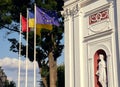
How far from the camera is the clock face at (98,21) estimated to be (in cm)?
1784

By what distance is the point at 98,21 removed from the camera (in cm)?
1827

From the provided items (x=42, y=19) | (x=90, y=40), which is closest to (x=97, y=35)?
(x=90, y=40)

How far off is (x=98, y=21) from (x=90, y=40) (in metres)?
1.19

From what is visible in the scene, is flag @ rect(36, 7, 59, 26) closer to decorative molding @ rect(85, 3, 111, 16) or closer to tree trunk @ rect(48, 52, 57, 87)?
decorative molding @ rect(85, 3, 111, 16)

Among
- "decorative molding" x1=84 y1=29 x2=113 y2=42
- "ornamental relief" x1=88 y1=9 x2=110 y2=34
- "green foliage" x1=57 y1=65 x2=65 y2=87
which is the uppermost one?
"ornamental relief" x1=88 y1=9 x2=110 y2=34

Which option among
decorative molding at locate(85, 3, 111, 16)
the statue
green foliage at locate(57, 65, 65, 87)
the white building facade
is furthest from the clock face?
green foliage at locate(57, 65, 65, 87)

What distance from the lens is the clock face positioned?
17844 millimetres

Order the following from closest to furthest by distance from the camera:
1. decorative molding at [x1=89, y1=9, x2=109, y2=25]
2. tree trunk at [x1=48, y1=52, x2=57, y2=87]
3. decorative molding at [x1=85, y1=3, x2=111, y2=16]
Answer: decorative molding at [x1=85, y1=3, x2=111, y2=16] → decorative molding at [x1=89, y1=9, x2=109, y2=25] → tree trunk at [x1=48, y1=52, x2=57, y2=87]

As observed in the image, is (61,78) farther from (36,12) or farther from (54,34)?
(36,12)

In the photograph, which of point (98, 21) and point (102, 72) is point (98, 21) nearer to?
point (98, 21)

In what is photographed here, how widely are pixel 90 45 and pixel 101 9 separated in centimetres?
212

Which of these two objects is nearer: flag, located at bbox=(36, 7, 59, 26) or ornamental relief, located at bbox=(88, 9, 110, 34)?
ornamental relief, located at bbox=(88, 9, 110, 34)

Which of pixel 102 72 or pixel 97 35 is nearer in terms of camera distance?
pixel 102 72

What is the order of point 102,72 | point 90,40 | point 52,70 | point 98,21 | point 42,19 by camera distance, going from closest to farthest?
point 102,72, point 98,21, point 90,40, point 42,19, point 52,70
